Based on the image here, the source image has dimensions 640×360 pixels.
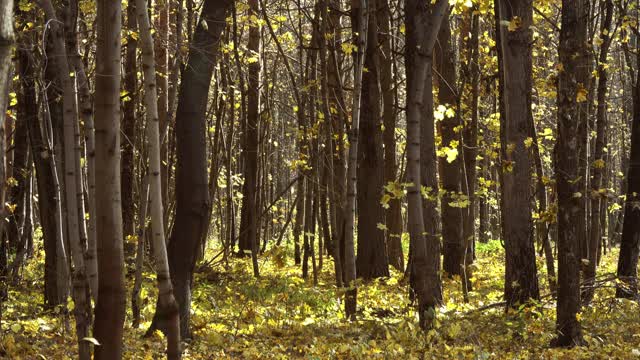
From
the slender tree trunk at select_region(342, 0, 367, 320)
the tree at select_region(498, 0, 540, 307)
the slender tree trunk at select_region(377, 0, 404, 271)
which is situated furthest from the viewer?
the slender tree trunk at select_region(377, 0, 404, 271)

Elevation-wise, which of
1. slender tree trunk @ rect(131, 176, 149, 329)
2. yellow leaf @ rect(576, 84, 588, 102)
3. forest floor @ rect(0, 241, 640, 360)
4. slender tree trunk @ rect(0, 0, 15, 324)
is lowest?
forest floor @ rect(0, 241, 640, 360)

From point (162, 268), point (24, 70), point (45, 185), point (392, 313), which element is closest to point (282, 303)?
point (392, 313)

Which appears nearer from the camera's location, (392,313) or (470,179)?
(392,313)

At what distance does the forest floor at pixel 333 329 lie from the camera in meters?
7.95

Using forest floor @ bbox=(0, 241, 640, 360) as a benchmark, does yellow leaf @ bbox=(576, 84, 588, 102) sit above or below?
above

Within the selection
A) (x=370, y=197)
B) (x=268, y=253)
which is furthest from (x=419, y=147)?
(x=370, y=197)

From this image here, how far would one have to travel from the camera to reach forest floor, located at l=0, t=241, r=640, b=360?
26.1 feet

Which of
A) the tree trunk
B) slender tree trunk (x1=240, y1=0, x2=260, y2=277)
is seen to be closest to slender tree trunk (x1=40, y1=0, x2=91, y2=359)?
the tree trunk

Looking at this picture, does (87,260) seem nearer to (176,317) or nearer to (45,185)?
(176,317)

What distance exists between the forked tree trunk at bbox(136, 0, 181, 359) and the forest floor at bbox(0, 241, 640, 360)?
1.33m

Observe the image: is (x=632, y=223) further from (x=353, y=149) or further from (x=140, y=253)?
(x=140, y=253)

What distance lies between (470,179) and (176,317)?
12157 millimetres

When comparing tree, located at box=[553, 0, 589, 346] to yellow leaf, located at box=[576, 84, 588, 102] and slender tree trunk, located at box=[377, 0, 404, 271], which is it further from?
slender tree trunk, located at box=[377, 0, 404, 271]

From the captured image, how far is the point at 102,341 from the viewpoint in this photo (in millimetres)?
5777
